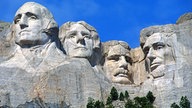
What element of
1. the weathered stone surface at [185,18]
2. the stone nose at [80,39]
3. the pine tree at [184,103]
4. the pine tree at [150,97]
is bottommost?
the pine tree at [184,103]

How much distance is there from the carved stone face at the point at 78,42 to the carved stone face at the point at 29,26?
3.79ft

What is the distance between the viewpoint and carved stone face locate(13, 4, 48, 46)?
30.0 meters

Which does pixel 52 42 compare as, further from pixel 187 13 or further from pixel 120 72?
pixel 187 13

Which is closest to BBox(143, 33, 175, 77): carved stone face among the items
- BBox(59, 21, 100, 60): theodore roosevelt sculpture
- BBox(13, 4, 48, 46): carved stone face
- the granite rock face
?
the granite rock face

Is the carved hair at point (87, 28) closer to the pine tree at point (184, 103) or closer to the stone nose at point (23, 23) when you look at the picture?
the stone nose at point (23, 23)

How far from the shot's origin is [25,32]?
30078 mm

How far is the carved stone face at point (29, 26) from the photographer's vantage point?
98.5 ft

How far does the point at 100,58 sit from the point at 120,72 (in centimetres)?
81

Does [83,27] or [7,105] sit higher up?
[83,27]

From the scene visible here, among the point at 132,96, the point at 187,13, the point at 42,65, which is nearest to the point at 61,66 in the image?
the point at 42,65

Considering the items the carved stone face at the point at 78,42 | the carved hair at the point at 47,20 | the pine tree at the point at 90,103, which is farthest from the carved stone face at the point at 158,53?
the carved hair at the point at 47,20

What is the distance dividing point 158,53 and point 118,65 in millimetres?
1456

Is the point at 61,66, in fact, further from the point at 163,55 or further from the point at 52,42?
the point at 163,55

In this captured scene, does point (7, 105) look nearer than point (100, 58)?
Yes
